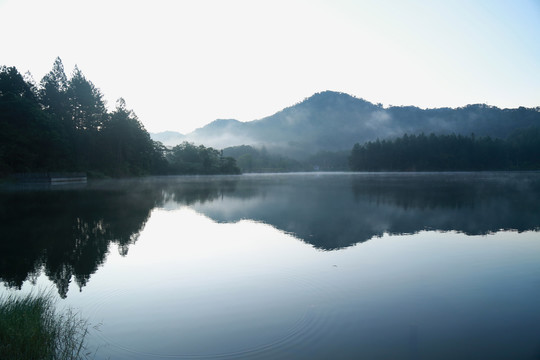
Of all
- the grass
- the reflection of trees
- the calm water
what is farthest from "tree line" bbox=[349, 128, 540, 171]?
the grass

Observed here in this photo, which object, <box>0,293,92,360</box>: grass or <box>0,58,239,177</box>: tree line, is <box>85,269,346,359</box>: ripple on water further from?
<box>0,58,239,177</box>: tree line

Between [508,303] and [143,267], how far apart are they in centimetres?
802

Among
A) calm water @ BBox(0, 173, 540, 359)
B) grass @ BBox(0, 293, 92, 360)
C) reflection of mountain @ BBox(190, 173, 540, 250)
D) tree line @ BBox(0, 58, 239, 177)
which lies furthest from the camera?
tree line @ BBox(0, 58, 239, 177)

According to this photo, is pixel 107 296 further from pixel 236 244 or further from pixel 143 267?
pixel 236 244

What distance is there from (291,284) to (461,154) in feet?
389

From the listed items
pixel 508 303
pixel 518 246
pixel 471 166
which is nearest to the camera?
pixel 508 303

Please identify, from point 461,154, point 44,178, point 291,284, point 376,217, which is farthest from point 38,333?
point 461,154

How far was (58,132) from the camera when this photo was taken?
5109 cm

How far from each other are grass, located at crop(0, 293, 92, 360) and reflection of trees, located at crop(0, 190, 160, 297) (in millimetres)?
1550

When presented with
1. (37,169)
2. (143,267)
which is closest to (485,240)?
(143,267)

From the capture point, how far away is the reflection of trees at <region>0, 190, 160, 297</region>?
804 cm

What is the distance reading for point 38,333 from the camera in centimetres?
437

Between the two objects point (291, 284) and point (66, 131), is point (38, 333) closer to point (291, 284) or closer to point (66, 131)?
point (291, 284)

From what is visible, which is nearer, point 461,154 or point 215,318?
point 215,318
